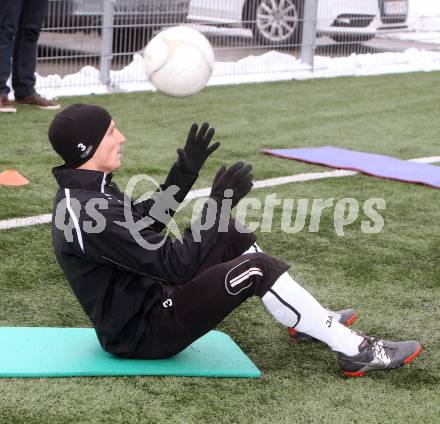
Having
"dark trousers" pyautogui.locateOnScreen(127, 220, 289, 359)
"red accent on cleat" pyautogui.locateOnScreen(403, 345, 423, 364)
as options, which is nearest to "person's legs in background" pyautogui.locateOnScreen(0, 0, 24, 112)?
"dark trousers" pyautogui.locateOnScreen(127, 220, 289, 359)

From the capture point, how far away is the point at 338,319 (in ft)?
13.9

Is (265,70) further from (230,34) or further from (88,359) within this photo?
(88,359)

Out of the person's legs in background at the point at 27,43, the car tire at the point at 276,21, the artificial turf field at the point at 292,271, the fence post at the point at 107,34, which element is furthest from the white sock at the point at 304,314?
the car tire at the point at 276,21

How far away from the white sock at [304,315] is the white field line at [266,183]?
225cm

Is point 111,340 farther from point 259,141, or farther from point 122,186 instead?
point 259,141

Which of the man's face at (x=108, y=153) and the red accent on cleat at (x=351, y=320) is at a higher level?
the man's face at (x=108, y=153)

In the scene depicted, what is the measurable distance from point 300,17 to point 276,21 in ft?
1.33

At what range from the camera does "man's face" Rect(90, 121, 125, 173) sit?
370 centimetres

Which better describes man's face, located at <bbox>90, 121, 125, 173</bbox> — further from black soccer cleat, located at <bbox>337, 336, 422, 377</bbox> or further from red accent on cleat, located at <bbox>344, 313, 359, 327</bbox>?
red accent on cleat, located at <bbox>344, 313, 359, 327</bbox>

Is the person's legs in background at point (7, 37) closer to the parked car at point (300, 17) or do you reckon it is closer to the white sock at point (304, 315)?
the parked car at point (300, 17)

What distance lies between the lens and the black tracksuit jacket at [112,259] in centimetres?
351

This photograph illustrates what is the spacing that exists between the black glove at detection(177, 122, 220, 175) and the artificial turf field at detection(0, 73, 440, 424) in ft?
2.63

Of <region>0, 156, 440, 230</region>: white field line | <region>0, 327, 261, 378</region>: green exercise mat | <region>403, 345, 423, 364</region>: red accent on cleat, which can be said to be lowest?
<region>0, 327, 261, 378</region>: green exercise mat

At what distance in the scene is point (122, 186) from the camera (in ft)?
21.4
